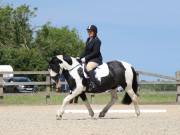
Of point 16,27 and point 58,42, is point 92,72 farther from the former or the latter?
point 58,42

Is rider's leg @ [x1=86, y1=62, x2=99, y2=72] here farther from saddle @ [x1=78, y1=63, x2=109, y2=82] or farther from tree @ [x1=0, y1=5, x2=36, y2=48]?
tree @ [x1=0, y1=5, x2=36, y2=48]

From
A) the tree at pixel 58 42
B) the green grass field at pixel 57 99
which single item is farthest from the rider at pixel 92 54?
the tree at pixel 58 42

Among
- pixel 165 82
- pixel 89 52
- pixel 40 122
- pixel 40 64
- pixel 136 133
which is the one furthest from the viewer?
pixel 40 64

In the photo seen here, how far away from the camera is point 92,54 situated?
15703mm

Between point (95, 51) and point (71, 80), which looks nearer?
point (95, 51)

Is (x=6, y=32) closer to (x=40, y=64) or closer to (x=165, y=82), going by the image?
(x=40, y=64)

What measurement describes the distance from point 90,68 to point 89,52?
39 cm

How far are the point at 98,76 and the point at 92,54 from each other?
64cm

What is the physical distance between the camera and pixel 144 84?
26938 millimetres

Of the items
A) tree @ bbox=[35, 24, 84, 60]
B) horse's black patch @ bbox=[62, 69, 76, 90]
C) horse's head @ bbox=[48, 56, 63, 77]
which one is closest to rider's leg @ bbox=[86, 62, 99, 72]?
horse's black patch @ bbox=[62, 69, 76, 90]

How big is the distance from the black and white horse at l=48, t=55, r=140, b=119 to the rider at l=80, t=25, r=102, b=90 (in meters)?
0.15

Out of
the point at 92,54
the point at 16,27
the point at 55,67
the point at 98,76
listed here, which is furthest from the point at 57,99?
the point at 16,27

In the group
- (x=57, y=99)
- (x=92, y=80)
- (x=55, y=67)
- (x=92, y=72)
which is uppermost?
(x=55, y=67)

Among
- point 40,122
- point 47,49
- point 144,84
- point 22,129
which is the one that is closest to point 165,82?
point 144,84
